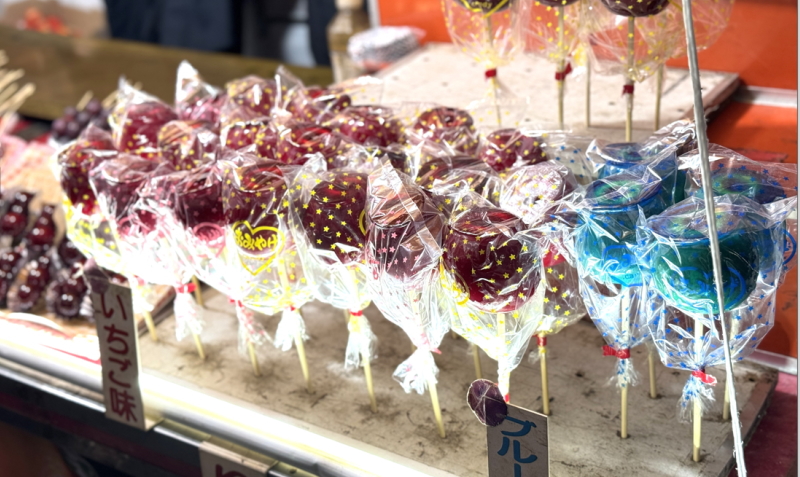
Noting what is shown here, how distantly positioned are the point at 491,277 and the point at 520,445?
22cm

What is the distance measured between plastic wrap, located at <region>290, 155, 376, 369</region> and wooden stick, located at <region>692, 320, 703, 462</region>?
474mm

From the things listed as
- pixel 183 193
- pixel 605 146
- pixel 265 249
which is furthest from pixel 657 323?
pixel 183 193

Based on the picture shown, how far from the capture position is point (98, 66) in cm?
411

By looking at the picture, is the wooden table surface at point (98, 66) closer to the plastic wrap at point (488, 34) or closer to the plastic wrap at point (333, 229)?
the plastic wrap at point (488, 34)

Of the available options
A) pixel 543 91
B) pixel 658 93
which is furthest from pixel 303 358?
pixel 543 91

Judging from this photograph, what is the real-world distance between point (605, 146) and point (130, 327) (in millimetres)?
876

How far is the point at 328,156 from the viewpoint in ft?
4.84

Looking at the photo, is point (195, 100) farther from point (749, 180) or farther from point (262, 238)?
point (749, 180)

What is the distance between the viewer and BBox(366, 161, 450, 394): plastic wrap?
1124 millimetres

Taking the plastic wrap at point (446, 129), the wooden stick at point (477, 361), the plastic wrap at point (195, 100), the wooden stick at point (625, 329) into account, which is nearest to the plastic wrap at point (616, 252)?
the wooden stick at point (625, 329)

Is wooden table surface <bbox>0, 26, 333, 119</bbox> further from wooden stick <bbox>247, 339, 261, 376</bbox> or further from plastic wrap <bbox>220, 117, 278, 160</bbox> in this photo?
wooden stick <bbox>247, 339, 261, 376</bbox>

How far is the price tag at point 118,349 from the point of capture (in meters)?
1.46

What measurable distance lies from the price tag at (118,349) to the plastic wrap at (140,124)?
27 cm

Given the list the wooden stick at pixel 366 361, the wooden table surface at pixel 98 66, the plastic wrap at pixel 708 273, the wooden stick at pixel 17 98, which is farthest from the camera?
the wooden table surface at pixel 98 66
